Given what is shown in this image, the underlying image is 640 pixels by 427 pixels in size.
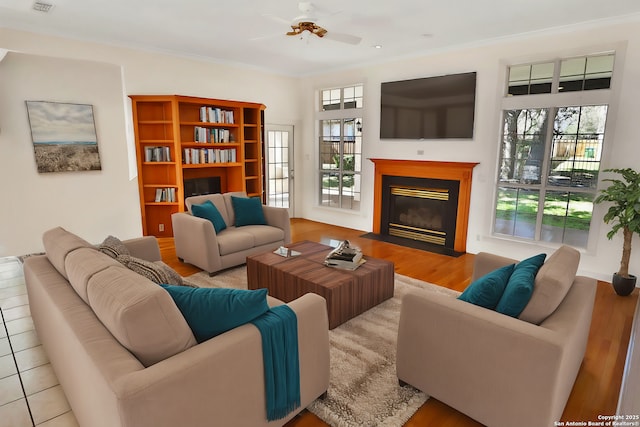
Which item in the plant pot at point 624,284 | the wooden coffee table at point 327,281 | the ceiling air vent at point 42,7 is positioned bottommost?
the plant pot at point 624,284

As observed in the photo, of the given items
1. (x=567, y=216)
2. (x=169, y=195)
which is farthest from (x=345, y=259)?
(x=169, y=195)

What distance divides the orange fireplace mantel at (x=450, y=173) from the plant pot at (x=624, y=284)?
6.03 feet

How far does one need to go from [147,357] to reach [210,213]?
301 centimetres

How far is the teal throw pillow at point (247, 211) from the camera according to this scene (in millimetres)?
4777

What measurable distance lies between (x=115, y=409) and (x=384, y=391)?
1532mm

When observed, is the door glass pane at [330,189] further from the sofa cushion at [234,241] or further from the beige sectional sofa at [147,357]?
the beige sectional sofa at [147,357]

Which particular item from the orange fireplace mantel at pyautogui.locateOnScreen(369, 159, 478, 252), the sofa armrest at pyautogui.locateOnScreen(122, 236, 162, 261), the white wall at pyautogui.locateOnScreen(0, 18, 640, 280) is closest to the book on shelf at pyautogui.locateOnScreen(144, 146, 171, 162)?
the white wall at pyautogui.locateOnScreen(0, 18, 640, 280)

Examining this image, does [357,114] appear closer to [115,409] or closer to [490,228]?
[490,228]

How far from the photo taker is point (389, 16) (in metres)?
3.88

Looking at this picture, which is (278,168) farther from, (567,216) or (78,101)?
(567,216)

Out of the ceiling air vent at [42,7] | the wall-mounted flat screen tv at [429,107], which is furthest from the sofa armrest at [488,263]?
the ceiling air vent at [42,7]

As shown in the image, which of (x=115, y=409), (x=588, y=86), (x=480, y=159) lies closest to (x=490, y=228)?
(x=480, y=159)

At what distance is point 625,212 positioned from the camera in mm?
3547

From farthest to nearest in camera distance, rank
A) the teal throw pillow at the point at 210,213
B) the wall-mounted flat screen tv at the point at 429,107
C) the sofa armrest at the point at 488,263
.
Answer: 1. the wall-mounted flat screen tv at the point at 429,107
2. the teal throw pillow at the point at 210,213
3. the sofa armrest at the point at 488,263
